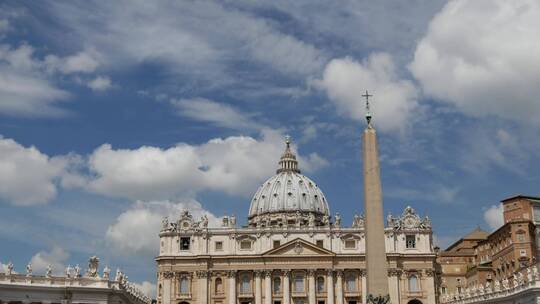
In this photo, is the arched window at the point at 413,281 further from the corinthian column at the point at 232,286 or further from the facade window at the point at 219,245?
the facade window at the point at 219,245

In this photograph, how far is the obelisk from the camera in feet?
97.0

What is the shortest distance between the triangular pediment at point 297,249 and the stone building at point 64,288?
2675 cm

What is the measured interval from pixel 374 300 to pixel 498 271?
208 ft

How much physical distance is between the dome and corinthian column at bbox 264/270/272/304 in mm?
20499

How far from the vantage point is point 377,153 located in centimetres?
3134

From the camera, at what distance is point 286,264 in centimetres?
9069

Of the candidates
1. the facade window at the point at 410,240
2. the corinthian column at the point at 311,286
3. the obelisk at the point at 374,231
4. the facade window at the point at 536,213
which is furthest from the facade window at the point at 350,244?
the obelisk at the point at 374,231

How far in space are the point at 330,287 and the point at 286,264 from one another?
6.22m

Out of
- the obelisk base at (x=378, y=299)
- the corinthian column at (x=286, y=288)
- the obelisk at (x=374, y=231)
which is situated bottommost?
the obelisk base at (x=378, y=299)

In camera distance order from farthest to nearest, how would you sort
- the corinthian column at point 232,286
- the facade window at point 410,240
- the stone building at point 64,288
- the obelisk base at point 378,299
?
the facade window at point 410,240 → the corinthian column at point 232,286 → the stone building at point 64,288 → the obelisk base at point 378,299

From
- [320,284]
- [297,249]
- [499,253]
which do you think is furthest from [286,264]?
[499,253]

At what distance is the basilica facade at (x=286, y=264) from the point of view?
296 ft

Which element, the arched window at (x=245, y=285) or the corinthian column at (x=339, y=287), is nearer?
the corinthian column at (x=339, y=287)

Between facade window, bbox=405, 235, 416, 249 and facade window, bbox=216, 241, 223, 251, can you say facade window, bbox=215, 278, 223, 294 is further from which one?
facade window, bbox=405, 235, 416, 249
